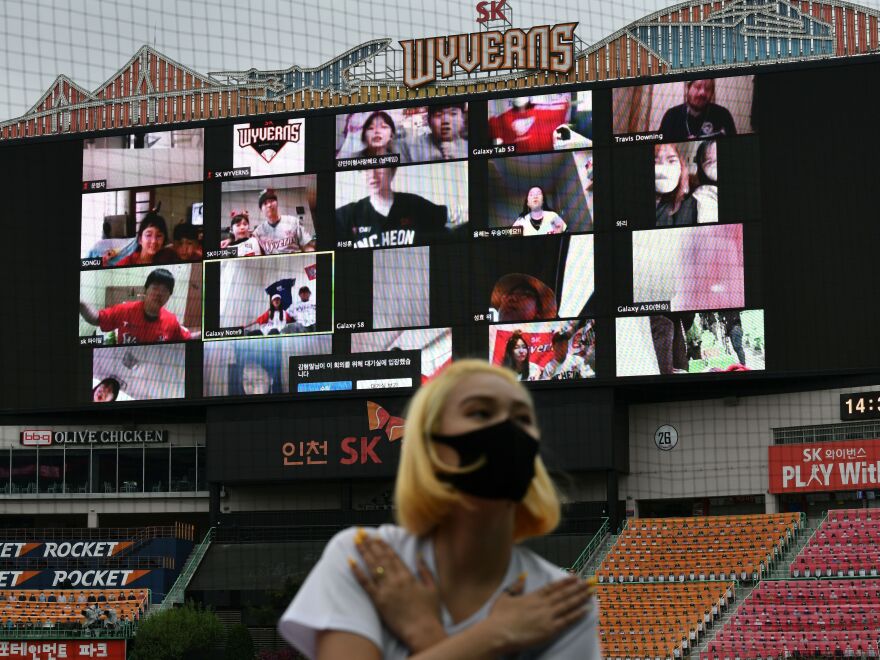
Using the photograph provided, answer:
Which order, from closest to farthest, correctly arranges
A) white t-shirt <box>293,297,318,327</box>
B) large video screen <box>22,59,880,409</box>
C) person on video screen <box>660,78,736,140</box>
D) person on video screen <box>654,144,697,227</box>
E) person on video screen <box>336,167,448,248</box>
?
large video screen <box>22,59,880,409</box> < person on video screen <box>654,144,697,227</box> < person on video screen <box>660,78,736,140</box> < person on video screen <box>336,167,448,248</box> < white t-shirt <box>293,297,318,327</box>

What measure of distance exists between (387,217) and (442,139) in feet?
6.58

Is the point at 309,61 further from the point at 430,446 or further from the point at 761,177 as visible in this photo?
the point at 430,446

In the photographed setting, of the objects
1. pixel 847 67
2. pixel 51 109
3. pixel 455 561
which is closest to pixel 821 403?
pixel 847 67

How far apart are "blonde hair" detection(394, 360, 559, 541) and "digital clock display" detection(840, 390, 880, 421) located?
28.6m

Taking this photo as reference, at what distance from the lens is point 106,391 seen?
31.6m

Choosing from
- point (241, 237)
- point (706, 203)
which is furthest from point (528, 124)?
point (241, 237)

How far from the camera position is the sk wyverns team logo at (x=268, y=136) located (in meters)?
31.6

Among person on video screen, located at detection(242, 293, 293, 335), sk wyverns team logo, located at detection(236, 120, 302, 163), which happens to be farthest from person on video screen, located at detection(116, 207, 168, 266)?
person on video screen, located at detection(242, 293, 293, 335)

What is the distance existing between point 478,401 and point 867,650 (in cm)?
2386

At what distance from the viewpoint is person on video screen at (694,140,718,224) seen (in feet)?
94.6

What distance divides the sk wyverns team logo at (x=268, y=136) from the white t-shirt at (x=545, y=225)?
18.1 feet

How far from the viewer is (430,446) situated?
2.04m

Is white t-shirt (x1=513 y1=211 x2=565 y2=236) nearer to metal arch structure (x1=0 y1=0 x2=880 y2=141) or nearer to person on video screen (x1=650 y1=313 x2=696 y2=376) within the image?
person on video screen (x1=650 y1=313 x2=696 y2=376)

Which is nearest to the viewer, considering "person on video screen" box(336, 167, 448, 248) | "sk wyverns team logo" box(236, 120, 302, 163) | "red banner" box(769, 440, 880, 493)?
"person on video screen" box(336, 167, 448, 248)
